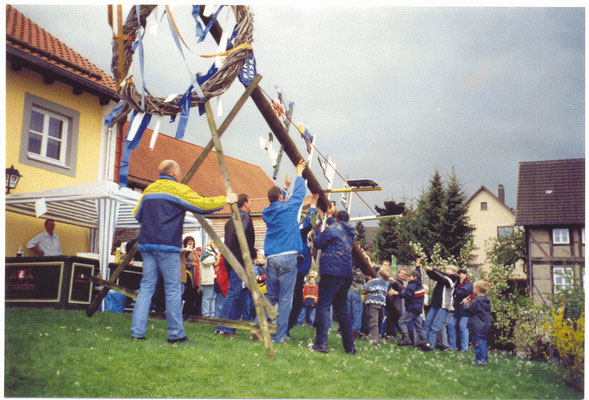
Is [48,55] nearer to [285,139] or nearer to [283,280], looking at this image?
[285,139]

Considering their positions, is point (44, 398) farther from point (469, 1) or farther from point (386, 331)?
point (386, 331)

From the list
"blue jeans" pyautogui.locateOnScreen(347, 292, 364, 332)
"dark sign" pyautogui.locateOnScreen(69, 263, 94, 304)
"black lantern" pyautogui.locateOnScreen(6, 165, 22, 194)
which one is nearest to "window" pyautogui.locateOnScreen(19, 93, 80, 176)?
"black lantern" pyautogui.locateOnScreen(6, 165, 22, 194)

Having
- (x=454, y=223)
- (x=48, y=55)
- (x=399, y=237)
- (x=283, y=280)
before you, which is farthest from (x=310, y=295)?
(x=399, y=237)

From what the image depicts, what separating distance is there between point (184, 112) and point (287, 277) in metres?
2.01

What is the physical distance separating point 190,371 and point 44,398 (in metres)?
1.05

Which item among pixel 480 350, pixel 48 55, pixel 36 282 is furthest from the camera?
pixel 48 55

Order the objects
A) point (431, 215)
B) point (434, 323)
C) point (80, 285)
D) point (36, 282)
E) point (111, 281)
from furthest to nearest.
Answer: point (431, 215) < point (434, 323) < point (80, 285) < point (36, 282) < point (111, 281)

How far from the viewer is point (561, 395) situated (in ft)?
17.9

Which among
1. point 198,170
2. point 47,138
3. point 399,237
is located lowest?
point 399,237

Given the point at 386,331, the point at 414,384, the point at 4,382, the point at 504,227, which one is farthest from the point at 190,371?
the point at 504,227

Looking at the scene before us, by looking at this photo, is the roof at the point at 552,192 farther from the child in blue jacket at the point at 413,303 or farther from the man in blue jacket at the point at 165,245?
the man in blue jacket at the point at 165,245

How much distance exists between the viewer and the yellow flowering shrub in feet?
18.9

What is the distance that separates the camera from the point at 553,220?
11.7 metres

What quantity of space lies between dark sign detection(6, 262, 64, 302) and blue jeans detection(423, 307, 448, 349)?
5.07 meters
